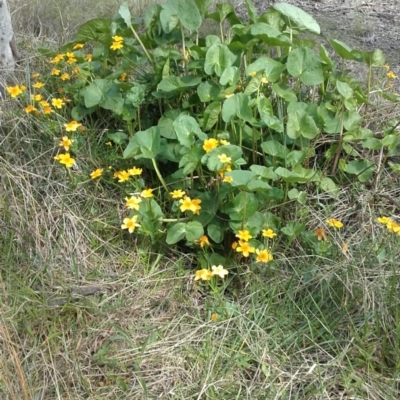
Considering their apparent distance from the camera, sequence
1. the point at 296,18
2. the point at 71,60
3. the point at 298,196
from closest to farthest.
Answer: the point at 298,196, the point at 296,18, the point at 71,60

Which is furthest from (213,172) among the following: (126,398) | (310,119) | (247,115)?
(126,398)

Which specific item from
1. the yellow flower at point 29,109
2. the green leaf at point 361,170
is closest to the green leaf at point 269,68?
the green leaf at point 361,170

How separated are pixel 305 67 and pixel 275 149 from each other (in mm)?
349

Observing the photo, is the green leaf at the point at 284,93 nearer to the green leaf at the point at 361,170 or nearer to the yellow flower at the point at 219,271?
the green leaf at the point at 361,170

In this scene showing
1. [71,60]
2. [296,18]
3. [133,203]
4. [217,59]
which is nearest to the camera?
[133,203]

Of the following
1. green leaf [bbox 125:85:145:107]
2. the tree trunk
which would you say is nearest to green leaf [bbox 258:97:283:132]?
green leaf [bbox 125:85:145:107]

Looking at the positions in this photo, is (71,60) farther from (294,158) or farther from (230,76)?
(294,158)

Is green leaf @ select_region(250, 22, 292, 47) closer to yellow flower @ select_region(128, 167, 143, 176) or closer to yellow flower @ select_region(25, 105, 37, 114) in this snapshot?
yellow flower @ select_region(128, 167, 143, 176)

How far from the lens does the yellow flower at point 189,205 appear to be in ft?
7.43

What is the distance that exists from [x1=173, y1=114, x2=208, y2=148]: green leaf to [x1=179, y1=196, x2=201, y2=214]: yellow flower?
0.22 metres

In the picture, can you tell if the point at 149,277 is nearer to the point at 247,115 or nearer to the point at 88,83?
the point at 247,115

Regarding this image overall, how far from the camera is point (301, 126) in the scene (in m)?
2.47

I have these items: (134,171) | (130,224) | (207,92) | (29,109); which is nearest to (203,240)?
(130,224)

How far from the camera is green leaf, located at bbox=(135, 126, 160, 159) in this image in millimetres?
2416
